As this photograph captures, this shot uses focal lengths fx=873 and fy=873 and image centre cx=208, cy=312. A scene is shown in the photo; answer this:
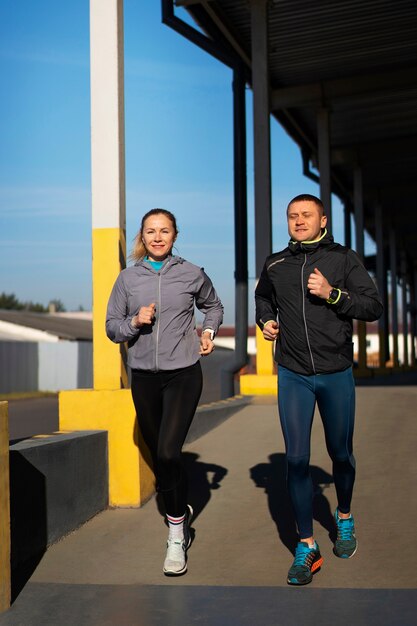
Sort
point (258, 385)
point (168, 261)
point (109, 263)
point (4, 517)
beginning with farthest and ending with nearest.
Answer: point (258, 385) → point (109, 263) → point (168, 261) → point (4, 517)

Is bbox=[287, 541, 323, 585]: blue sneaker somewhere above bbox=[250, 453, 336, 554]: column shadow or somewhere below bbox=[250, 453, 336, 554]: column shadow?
above

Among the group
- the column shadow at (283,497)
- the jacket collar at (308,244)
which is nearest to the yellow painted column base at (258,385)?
the column shadow at (283,497)

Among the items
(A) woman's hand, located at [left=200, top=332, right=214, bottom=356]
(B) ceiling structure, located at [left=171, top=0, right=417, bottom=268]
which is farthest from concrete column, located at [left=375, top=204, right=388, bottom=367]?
(A) woman's hand, located at [left=200, top=332, right=214, bottom=356]

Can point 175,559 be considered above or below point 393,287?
below

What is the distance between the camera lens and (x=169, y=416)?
4.62 m

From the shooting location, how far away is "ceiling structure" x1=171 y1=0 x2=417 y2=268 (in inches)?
723

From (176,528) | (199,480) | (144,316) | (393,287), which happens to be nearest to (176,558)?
(176,528)

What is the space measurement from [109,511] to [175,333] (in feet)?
6.40

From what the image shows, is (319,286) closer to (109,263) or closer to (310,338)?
(310,338)

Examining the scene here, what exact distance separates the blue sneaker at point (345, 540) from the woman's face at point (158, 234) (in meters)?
1.73

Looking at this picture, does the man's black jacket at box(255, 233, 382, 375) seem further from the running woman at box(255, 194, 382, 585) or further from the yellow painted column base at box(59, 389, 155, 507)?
the yellow painted column base at box(59, 389, 155, 507)

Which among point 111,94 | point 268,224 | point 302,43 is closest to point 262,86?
point 268,224

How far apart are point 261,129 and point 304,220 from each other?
11.9m

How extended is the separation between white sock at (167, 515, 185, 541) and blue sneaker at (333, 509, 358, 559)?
83cm
